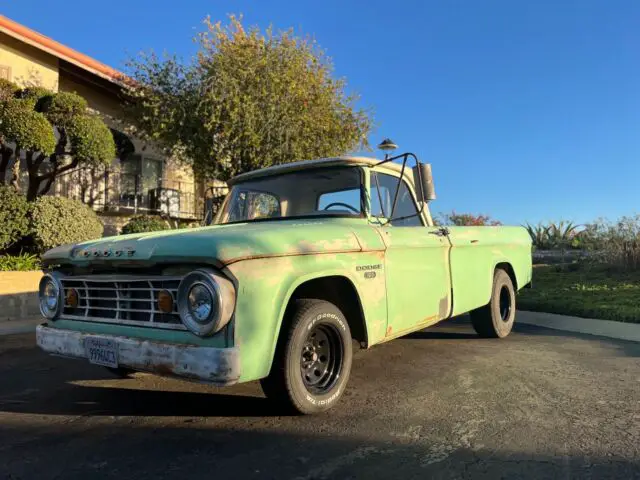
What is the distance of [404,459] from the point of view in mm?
2906

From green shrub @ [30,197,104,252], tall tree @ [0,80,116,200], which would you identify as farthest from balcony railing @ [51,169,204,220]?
green shrub @ [30,197,104,252]

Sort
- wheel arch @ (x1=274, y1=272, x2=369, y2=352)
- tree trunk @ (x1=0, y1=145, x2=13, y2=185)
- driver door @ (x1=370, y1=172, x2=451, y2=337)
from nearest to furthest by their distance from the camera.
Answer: wheel arch @ (x1=274, y1=272, x2=369, y2=352) → driver door @ (x1=370, y1=172, x2=451, y2=337) → tree trunk @ (x1=0, y1=145, x2=13, y2=185)

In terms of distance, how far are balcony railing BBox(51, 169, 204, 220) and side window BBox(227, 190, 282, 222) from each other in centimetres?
980

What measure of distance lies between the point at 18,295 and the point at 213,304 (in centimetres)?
724

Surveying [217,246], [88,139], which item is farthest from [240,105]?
[217,246]

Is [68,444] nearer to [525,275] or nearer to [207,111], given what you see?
[525,275]

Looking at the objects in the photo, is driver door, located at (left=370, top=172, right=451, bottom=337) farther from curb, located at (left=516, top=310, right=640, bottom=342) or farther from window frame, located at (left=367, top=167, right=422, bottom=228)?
curb, located at (left=516, top=310, right=640, bottom=342)

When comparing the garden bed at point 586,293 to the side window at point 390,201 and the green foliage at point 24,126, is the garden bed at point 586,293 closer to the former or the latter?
the side window at point 390,201

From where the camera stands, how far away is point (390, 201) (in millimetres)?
4961

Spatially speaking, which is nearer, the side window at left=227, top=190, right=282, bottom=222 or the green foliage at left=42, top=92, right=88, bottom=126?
the side window at left=227, top=190, right=282, bottom=222

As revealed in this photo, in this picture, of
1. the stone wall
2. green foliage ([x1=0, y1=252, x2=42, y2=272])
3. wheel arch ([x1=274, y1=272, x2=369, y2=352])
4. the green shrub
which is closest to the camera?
wheel arch ([x1=274, y1=272, x2=369, y2=352])

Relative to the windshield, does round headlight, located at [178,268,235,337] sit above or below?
below

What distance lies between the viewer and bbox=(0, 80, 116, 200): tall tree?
32.6ft

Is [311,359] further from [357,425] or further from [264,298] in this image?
[264,298]
